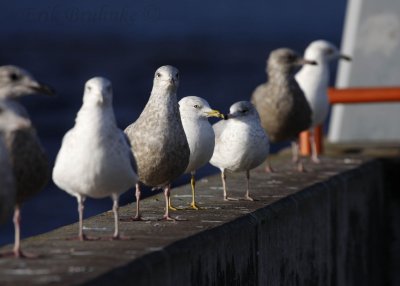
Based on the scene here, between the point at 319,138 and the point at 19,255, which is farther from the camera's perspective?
the point at 319,138

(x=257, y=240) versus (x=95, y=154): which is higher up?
(x=95, y=154)

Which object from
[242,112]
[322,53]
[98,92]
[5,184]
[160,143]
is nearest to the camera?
[5,184]

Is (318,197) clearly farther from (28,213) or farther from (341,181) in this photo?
(28,213)

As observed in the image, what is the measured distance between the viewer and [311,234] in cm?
1023

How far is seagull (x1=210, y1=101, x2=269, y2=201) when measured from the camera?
982cm

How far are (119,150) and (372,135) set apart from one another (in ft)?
28.0

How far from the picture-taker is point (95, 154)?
7.40 metres

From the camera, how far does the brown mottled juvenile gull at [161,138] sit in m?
8.55

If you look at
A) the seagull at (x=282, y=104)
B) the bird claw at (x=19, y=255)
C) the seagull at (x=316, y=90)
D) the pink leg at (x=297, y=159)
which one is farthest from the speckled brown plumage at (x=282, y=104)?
the bird claw at (x=19, y=255)

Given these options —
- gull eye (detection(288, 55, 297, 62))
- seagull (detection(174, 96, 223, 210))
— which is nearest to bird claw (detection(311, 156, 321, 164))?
gull eye (detection(288, 55, 297, 62))

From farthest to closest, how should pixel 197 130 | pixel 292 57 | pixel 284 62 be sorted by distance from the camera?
pixel 292 57
pixel 284 62
pixel 197 130

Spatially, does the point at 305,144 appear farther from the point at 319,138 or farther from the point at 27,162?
the point at 27,162

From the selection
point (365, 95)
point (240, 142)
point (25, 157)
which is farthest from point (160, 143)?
point (365, 95)

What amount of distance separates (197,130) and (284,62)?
362cm
